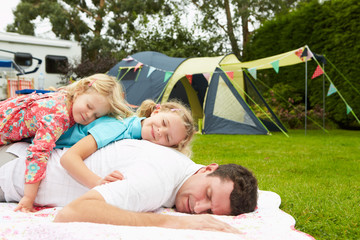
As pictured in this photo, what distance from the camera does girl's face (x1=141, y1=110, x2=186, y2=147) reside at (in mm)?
1882

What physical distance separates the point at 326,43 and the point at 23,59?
28.9 ft

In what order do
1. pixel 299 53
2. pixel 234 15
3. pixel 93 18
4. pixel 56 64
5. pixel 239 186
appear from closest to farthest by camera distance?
1. pixel 239 186
2. pixel 299 53
3. pixel 56 64
4. pixel 234 15
5. pixel 93 18

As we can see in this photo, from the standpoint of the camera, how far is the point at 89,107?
200 centimetres

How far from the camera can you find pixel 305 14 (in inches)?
378

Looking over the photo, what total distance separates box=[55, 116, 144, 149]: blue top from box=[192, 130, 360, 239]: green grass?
3.46 feet

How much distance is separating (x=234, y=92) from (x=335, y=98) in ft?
10.3

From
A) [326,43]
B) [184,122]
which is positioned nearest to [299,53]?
→ [326,43]

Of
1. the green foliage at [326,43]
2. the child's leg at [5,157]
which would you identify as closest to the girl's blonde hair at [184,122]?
the child's leg at [5,157]

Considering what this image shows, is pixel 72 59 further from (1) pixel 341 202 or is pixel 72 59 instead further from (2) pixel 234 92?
(1) pixel 341 202

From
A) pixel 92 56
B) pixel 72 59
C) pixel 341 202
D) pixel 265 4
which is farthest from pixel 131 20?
pixel 341 202

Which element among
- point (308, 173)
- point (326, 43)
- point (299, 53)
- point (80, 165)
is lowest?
point (308, 173)

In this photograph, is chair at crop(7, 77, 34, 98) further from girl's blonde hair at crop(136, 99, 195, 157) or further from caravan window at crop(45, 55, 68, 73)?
girl's blonde hair at crop(136, 99, 195, 157)

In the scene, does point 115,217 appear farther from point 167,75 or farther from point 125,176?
point 167,75

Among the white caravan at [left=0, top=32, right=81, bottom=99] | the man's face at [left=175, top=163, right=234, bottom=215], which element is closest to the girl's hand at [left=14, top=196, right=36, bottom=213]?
the man's face at [left=175, top=163, right=234, bottom=215]
